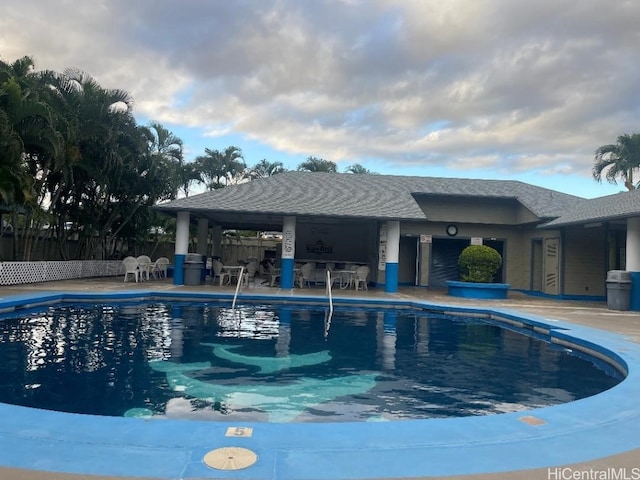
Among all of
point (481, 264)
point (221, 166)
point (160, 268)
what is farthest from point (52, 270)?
point (221, 166)

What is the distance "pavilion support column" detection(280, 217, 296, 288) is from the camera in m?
18.6

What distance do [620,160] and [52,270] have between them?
91.6 ft

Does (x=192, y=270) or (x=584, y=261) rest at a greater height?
(x=584, y=261)

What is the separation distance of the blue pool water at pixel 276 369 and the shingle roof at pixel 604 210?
5.72 metres

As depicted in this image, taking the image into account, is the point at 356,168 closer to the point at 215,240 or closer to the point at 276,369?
the point at 215,240

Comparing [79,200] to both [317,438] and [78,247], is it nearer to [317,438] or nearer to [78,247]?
[78,247]

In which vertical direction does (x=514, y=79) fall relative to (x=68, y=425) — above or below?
above

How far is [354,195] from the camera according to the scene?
20.5 m

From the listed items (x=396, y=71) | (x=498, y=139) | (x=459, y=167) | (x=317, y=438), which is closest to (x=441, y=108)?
(x=396, y=71)

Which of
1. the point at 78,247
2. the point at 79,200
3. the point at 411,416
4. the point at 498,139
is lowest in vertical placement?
the point at 411,416

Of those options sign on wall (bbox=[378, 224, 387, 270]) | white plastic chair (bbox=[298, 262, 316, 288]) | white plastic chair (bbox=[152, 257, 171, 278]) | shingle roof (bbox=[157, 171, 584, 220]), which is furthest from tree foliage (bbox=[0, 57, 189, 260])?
sign on wall (bbox=[378, 224, 387, 270])

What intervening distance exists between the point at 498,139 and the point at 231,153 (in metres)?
16.6

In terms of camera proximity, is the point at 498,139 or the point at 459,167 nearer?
the point at 498,139

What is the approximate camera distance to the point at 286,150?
34.8m
